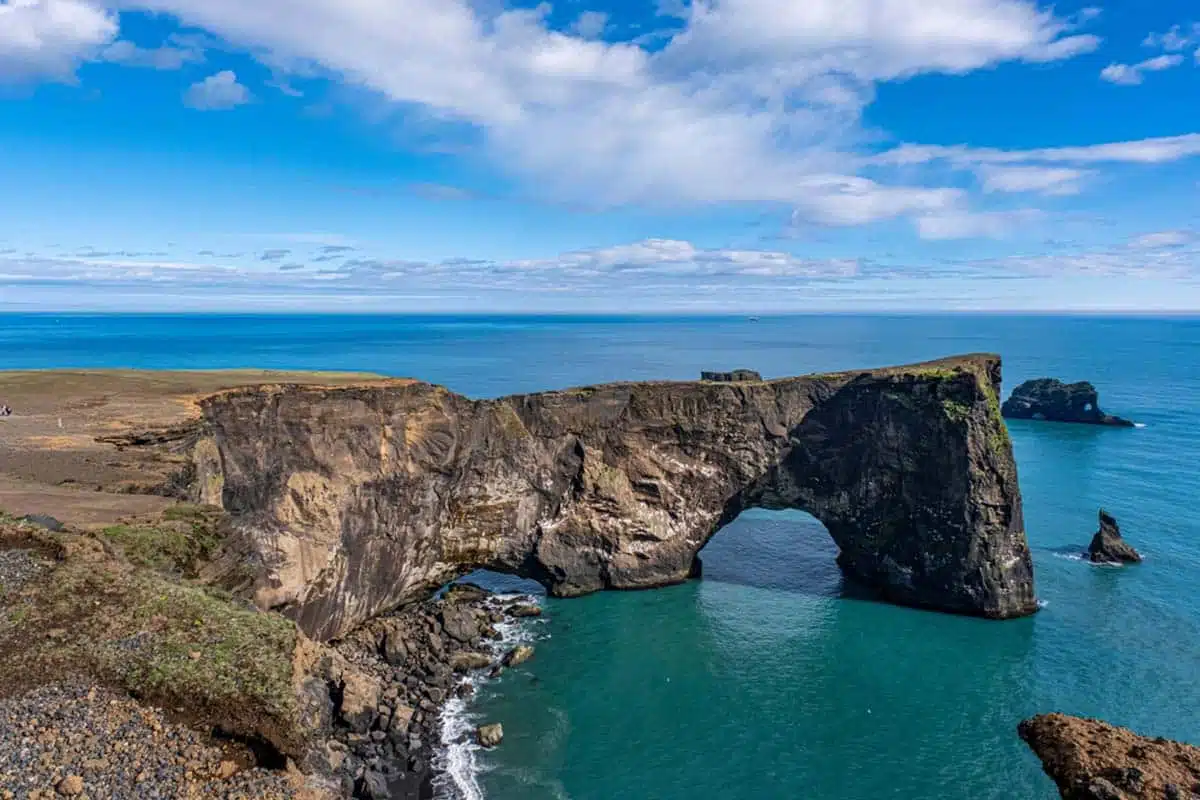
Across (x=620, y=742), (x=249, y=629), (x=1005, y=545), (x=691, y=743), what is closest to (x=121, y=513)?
(x=249, y=629)

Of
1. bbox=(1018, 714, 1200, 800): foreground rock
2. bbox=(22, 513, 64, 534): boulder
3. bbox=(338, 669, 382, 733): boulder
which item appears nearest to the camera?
bbox=(1018, 714, 1200, 800): foreground rock

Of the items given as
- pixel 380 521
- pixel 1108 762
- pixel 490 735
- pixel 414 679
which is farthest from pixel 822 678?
pixel 380 521

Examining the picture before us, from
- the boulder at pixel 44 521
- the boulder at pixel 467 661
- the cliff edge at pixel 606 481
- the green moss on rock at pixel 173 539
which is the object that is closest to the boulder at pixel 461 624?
the boulder at pixel 467 661

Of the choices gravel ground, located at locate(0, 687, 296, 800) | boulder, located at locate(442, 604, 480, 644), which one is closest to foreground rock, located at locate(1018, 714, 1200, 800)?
gravel ground, located at locate(0, 687, 296, 800)

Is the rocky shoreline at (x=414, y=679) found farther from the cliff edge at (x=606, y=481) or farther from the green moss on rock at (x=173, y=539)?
the green moss on rock at (x=173, y=539)

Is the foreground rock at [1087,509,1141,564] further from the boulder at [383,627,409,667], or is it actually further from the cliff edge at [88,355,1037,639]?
the boulder at [383,627,409,667]

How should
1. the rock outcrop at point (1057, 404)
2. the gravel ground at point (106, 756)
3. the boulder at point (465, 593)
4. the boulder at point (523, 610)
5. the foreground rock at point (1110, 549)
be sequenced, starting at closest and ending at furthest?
the gravel ground at point (106, 756) → the boulder at point (523, 610) → the boulder at point (465, 593) → the foreground rock at point (1110, 549) → the rock outcrop at point (1057, 404)
